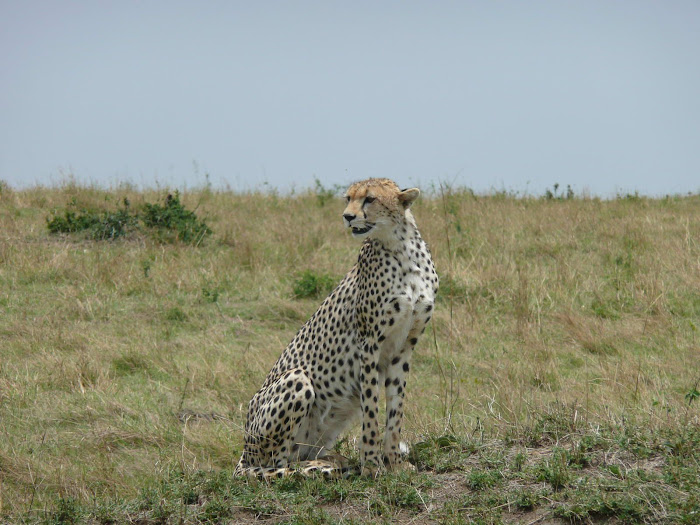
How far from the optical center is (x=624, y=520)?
3400 millimetres

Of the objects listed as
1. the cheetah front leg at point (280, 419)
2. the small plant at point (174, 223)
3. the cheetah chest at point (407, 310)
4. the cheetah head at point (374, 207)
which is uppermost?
the small plant at point (174, 223)

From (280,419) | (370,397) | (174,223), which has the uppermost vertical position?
(174,223)

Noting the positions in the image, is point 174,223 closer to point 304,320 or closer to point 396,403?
point 304,320

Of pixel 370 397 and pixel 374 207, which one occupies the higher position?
pixel 374 207

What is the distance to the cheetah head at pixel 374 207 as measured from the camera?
399 cm

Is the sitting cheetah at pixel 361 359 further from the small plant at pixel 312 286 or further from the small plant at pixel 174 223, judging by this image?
the small plant at pixel 174 223

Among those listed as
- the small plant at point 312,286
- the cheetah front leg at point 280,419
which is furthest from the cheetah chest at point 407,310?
the small plant at point 312,286

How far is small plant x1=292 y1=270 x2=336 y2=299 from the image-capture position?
7879mm

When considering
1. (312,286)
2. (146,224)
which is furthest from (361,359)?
(146,224)

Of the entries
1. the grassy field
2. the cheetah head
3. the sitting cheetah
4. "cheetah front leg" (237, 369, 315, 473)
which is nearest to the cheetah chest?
the sitting cheetah

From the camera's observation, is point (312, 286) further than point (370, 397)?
Yes

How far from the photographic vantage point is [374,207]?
13.2ft

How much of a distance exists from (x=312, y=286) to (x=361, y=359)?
3.85m

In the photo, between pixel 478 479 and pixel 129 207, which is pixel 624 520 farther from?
pixel 129 207
